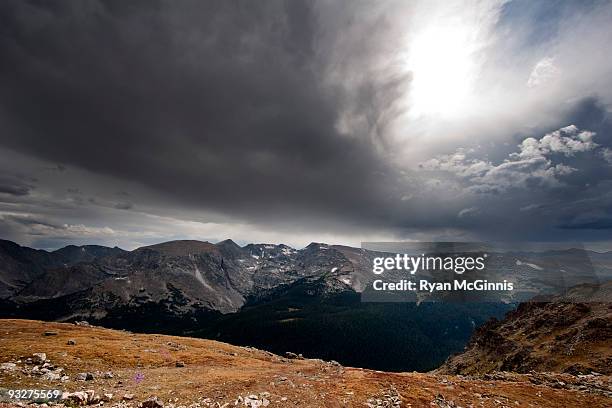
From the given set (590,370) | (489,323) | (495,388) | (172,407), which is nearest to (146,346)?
(172,407)

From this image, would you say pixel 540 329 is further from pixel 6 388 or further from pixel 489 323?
pixel 6 388

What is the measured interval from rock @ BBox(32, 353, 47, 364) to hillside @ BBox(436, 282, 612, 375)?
85.8 meters

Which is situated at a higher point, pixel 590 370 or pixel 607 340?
pixel 607 340

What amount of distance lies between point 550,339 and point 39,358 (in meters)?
113

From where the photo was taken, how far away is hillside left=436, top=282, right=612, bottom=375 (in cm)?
6969

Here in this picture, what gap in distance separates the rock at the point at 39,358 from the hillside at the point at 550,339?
85784mm

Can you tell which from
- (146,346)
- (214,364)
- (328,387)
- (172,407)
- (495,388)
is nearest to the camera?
(172,407)

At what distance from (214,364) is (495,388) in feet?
119

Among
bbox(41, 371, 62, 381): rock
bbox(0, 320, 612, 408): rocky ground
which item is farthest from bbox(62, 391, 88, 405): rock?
bbox(41, 371, 62, 381): rock

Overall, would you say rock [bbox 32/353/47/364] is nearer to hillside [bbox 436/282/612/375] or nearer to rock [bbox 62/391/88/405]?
rock [bbox 62/391/88/405]

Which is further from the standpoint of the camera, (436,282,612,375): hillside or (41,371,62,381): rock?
(436,282,612,375): hillside

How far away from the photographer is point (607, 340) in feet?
→ 230

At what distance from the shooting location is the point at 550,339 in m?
88.6

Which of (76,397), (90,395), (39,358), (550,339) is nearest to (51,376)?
(39,358)
